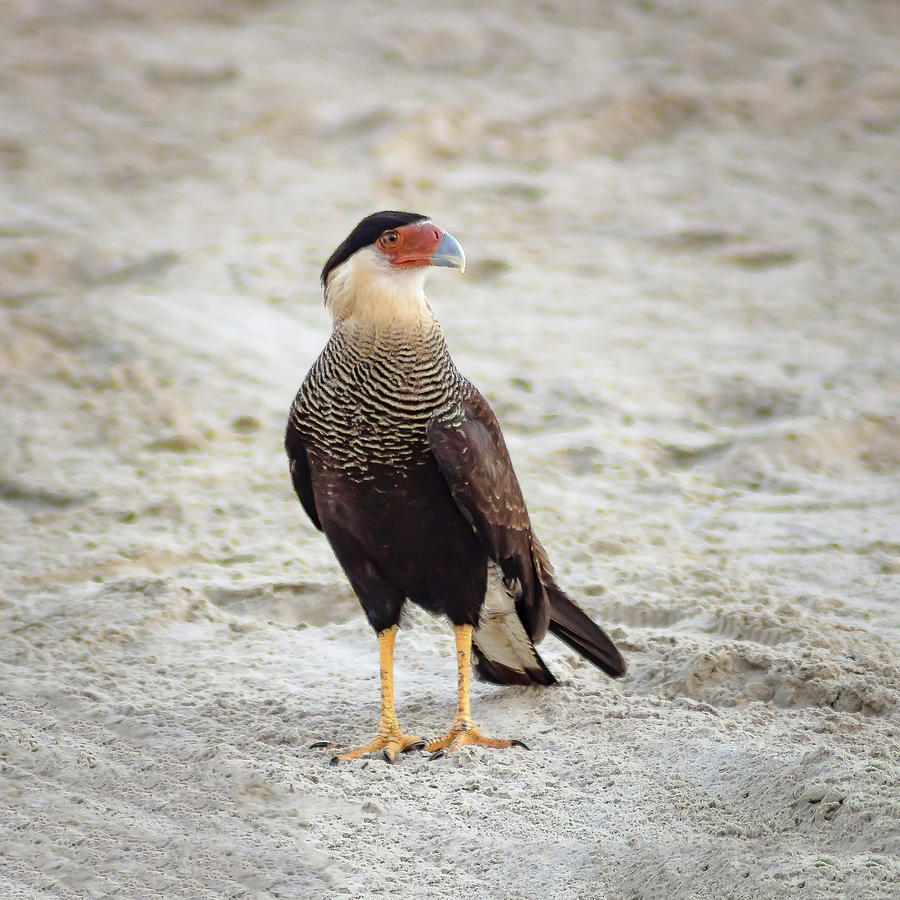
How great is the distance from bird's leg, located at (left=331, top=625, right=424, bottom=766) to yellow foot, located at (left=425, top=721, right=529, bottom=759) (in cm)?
6

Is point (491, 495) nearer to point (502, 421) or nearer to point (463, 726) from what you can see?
point (463, 726)

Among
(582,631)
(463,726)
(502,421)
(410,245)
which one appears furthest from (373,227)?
(502,421)

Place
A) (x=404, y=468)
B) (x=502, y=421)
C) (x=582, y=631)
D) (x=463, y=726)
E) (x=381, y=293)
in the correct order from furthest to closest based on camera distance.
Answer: (x=502, y=421) < (x=582, y=631) < (x=463, y=726) < (x=381, y=293) < (x=404, y=468)

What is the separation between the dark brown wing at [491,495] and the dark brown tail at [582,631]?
2.9 inches

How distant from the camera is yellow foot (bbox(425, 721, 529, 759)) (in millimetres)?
3822

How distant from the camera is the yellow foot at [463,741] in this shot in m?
3.82

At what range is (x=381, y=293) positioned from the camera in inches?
148

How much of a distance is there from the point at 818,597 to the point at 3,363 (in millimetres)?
4151

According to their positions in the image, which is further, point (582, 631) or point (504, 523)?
point (582, 631)

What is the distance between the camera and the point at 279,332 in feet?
23.7

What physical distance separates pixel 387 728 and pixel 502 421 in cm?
295

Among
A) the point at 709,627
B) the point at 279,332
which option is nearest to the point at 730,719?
the point at 709,627

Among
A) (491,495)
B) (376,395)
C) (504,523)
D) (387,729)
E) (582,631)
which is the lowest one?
(387,729)

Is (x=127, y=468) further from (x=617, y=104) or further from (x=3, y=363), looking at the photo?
(x=617, y=104)
